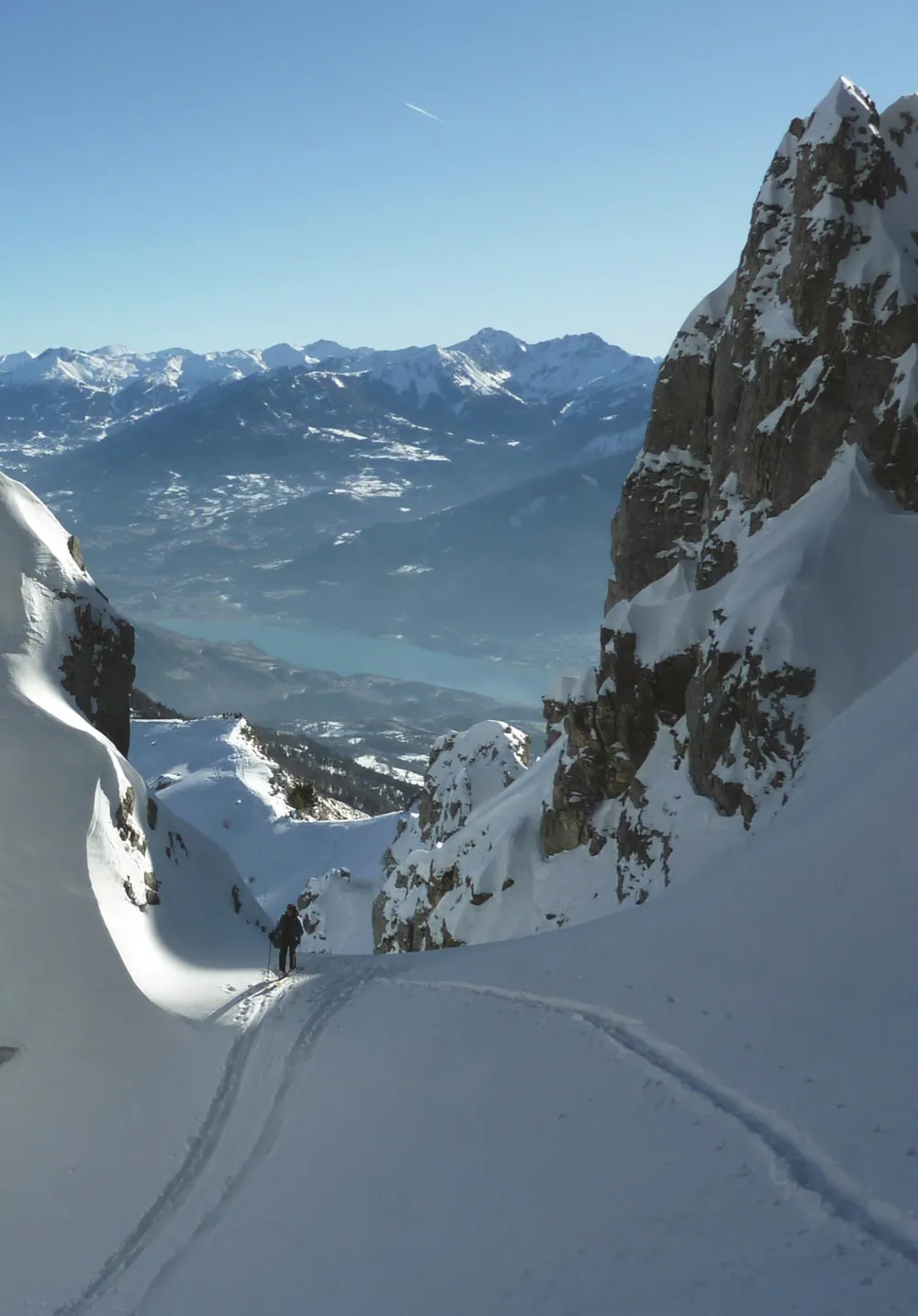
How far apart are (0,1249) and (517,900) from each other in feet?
104

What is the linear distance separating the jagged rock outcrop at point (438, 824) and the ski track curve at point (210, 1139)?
30878 millimetres

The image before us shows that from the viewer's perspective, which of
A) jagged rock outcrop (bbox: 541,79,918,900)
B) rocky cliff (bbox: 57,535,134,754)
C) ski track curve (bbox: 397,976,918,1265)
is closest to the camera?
ski track curve (bbox: 397,976,918,1265)

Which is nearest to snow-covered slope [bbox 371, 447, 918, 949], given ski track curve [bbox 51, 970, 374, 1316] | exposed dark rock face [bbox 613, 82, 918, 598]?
exposed dark rock face [bbox 613, 82, 918, 598]

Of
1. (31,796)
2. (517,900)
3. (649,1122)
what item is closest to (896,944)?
(649,1122)

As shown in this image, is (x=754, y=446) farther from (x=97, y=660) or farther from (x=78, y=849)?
(x=78, y=849)

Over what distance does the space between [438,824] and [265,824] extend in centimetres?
4410

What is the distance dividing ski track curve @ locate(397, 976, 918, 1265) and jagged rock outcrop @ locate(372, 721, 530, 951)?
38429mm

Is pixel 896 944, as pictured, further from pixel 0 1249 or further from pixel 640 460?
pixel 640 460

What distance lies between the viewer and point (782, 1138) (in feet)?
38.7

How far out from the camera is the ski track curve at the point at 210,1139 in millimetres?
15414

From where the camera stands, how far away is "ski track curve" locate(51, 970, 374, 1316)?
15.4 meters

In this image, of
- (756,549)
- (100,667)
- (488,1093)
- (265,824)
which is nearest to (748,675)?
(756,549)

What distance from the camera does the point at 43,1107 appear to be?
20500 mm

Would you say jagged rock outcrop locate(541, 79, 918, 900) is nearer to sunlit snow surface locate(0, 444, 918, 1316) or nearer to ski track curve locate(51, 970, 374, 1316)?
sunlit snow surface locate(0, 444, 918, 1316)
